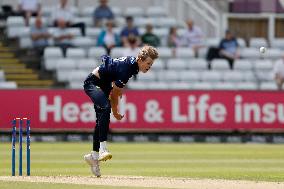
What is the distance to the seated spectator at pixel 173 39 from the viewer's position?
86.2ft

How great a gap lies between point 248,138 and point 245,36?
713cm

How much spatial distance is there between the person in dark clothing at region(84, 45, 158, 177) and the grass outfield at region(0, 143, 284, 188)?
53.1 inches

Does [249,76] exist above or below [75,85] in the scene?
above

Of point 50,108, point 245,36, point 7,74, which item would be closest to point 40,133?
point 50,108

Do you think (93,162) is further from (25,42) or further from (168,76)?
(25,42)

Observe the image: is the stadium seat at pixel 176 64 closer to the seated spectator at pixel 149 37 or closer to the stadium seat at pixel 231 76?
the seated spectator at pixel 149 37

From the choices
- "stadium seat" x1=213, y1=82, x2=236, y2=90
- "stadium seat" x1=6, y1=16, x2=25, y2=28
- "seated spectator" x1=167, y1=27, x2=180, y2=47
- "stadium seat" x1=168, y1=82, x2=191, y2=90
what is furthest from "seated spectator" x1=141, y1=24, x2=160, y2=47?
"stadium seat" x1=6, y1=16, x2=25, y2=28

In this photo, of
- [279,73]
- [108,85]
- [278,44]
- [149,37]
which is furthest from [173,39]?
[108,85]

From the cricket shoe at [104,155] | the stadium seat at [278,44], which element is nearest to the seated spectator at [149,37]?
the stadium seat at [278,44]

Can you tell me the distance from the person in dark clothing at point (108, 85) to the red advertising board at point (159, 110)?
31.5ft

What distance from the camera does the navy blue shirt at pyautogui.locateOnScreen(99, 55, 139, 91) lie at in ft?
43.2

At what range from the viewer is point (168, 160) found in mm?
17906

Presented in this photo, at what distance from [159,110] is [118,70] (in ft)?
34.7

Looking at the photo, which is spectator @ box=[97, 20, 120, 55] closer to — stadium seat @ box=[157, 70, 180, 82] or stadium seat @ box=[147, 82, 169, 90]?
stadium seat @ box=[157, 70, 180, 82]
